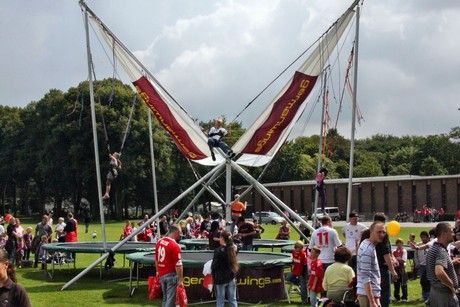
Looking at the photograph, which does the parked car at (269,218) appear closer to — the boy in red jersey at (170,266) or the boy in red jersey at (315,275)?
the boy in red jersey at (315,275)

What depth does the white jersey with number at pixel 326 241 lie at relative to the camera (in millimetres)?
11945

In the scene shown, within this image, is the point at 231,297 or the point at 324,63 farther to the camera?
the point at 324,63

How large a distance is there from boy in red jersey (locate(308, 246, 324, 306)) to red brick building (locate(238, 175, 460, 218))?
149 ft

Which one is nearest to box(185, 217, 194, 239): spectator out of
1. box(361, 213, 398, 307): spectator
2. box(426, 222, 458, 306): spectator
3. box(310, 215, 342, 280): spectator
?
box(310, 215, 342, 280): spectator

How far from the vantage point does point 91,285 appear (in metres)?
16.8

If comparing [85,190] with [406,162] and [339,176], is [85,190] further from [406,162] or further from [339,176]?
[406,162]

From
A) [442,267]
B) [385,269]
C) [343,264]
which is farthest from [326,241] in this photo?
[442,267]

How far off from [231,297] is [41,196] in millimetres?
63876

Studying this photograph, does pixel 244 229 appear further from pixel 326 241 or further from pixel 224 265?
pixel 224 265

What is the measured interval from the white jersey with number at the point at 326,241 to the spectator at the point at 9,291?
735 centimetres

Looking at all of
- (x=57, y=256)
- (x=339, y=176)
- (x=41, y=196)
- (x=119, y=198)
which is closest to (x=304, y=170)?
(x=339, y=176)

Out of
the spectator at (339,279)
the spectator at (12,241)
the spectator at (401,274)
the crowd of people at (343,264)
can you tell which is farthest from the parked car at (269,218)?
the spectator at (339,279)

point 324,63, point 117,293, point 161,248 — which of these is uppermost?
point 324,63

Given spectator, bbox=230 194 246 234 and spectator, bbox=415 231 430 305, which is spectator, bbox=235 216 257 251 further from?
spectator, bbox=415 231 430 305
